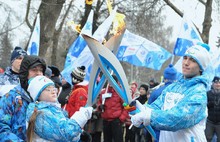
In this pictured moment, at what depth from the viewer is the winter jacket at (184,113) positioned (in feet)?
10.7

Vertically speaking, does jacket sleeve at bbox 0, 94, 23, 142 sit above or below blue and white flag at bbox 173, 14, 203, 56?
below

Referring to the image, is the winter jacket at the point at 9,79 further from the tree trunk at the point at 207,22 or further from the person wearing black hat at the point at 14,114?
the tree trunk at the point at 207,22

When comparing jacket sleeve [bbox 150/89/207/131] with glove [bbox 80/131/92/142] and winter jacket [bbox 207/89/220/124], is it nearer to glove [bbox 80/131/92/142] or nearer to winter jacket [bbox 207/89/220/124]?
glove [bbox 80/131/92/142]

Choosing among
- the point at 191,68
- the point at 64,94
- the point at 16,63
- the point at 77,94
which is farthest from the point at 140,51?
the point at 191,68

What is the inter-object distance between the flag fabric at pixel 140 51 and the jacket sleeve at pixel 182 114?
6.03 meters

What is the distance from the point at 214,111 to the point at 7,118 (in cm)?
572

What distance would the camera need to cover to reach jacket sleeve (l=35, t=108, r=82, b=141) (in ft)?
9.86

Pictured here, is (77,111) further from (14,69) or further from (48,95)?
(14,69)

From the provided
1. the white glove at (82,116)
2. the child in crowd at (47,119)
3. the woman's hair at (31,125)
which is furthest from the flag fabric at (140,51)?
the woman's hair at (31,125)

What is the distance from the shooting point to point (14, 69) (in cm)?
452

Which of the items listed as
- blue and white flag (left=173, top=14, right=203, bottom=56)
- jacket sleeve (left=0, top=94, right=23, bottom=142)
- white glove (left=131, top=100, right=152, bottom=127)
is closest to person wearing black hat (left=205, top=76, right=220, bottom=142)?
blue and white flag (left=173, top=14, right=203, bottom=56)

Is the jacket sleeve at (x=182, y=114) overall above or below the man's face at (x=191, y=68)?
below

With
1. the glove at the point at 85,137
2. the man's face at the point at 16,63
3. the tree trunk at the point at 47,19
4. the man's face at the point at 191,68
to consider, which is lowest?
the glove at the point at 85,137

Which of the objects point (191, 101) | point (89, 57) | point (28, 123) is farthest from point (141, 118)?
point (89, 57)
